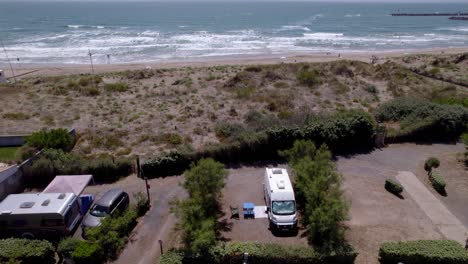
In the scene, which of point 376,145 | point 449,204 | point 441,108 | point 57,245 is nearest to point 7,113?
point 57,245

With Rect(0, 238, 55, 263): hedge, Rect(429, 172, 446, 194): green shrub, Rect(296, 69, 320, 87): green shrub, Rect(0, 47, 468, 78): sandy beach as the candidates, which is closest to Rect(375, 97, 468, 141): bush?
Rect(429, 172, 446, 194): green shrub

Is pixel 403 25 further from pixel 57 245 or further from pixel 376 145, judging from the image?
pixel 57 245

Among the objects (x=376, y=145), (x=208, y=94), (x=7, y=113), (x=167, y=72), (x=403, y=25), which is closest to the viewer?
(x=376, y=145)

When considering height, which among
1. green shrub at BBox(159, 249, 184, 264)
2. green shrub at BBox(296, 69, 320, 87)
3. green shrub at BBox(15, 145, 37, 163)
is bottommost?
green shrub at BBox(159, 249, 184, 264)

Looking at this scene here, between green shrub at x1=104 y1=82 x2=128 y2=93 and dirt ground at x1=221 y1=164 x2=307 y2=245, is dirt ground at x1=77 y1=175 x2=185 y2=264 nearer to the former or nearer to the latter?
dirt ground at x1=221 y1=164 x2=307 y2=245

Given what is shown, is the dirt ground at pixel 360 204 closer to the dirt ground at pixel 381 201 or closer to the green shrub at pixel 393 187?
the dirt ground at pixel 381 201

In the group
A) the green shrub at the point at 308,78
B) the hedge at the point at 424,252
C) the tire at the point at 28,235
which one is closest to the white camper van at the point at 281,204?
the hedge at the point at 424,252
